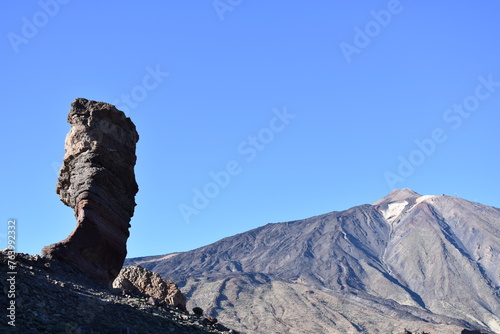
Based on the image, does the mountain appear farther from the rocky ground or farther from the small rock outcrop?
the rocky ground

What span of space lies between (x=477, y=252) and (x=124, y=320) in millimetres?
147711

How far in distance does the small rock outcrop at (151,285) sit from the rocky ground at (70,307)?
4.11m

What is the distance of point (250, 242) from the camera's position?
175500mm

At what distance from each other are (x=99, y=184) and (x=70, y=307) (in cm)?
661

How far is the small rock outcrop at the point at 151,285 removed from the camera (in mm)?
22281

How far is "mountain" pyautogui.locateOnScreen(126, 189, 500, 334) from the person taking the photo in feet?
271

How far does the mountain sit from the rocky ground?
56.0 meters

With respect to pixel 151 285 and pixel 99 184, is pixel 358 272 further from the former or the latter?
pixel 99 184

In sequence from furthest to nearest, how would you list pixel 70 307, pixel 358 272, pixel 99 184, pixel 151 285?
pixel 358 272 < pixel 151 285 < pixel 99 184 < pixel 70 307

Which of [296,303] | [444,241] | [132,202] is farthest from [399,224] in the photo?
[132,202]

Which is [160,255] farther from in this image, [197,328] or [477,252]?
[197,328]

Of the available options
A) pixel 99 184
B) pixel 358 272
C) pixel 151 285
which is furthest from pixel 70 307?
pixel 358 272

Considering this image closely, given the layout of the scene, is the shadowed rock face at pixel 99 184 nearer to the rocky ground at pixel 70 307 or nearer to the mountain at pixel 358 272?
the rocky ground at pixel 70 307

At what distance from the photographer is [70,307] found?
13375mm
